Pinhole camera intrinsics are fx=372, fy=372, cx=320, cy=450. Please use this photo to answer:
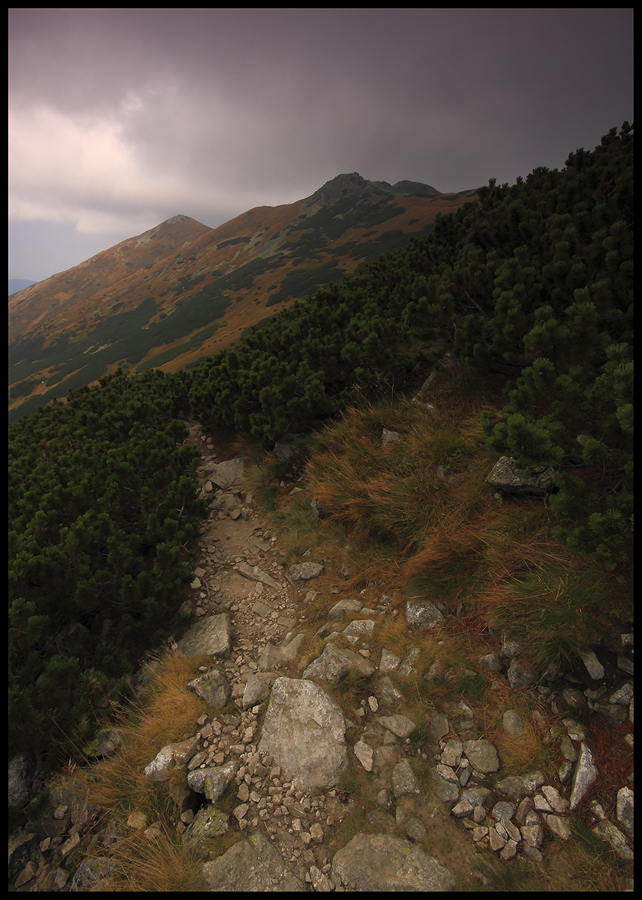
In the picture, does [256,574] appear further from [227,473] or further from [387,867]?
[387,867]

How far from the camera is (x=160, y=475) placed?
20.6 ft

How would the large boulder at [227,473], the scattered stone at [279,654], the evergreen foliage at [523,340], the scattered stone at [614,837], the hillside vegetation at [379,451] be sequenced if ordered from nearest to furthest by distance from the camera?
the scattered stone at [614,837], the evergreen foliage at [523,340], the hillside vegetation at [379,451], the scattered stone at [279,654], the large boulder at [227,473]

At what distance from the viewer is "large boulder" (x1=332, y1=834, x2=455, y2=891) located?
243 cm

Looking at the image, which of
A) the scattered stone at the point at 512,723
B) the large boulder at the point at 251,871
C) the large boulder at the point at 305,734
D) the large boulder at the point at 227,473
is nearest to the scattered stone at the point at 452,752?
the scattered stone at the point at 512,723

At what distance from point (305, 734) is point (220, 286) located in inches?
2571

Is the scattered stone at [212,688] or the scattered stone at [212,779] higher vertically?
the scattered stone at [212,688]

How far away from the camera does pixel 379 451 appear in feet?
19.4

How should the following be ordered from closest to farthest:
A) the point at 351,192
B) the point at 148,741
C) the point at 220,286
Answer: the point at 148,741
the point at 220,286
the point at 351,192

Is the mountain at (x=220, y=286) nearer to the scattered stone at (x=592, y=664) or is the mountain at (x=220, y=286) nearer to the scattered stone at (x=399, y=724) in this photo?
the scattered stone at (x=399, y=724)

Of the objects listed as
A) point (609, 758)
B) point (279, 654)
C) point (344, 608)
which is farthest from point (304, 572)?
point (609, 758)

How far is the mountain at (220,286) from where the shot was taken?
43.2 metres

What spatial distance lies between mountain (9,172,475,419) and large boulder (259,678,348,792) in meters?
30.1

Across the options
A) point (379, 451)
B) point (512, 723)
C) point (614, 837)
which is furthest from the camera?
point (379, 451)

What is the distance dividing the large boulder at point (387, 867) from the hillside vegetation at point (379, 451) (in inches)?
73.7
